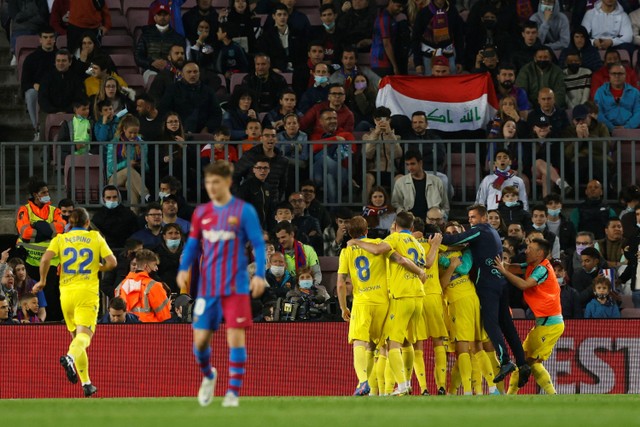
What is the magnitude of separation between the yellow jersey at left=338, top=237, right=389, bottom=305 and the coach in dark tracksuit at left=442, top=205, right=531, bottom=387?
77cm

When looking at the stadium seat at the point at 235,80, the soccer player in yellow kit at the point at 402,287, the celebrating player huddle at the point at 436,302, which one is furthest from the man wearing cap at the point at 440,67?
the soccer player in yellow kit at the point at 402,287

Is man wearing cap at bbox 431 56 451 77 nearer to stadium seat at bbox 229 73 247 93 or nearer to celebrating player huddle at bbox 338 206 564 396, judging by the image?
stadium seat at bbox 229 73 247 93

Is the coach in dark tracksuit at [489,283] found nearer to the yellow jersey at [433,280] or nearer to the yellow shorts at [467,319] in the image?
the yellow shorts at [467,319]

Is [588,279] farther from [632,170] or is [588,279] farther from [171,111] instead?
[171,111]

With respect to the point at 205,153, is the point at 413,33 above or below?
above

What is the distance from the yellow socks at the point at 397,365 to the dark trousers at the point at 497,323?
3.44 feet

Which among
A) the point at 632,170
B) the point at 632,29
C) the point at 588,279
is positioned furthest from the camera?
the point at 632,29

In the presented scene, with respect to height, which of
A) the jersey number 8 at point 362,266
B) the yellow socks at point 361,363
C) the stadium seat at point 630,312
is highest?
the jersey number 8 at point 362,266

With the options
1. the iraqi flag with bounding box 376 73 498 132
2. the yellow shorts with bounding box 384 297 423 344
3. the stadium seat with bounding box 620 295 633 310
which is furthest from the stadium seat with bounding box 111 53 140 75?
the yellow shorts with bounding box 384 297 423 344

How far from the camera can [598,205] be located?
21781mm

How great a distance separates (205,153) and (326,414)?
1023 cm

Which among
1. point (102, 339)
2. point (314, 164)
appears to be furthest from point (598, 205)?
point (102, 339)

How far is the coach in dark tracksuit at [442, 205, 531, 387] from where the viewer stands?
17.3m

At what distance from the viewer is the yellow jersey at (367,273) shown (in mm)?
17328
